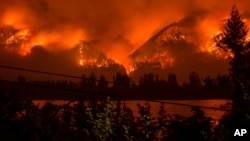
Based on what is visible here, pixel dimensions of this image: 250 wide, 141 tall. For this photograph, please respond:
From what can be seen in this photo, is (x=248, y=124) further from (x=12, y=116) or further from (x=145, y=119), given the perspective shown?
(x=12, y=116)

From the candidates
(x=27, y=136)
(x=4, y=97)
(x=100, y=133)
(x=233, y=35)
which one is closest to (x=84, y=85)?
(x=4, y=97)

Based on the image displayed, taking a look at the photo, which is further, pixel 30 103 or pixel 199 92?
pixel 199 92

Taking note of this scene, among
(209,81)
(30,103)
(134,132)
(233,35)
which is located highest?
(233,35)

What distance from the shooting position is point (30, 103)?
20.0 metres

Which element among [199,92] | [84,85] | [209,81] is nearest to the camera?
[84,85]

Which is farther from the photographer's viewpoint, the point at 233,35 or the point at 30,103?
the point at 233,35

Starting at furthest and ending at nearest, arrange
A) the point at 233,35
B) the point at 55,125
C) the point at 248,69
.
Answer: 1. the point at 233,35
2. the point at 248,69
3. the point at 55,125

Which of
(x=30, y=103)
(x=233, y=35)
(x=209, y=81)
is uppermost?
(x=233, y=35)

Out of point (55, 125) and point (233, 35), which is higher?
point (233, 35)

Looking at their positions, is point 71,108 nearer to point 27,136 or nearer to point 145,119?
point 145,119

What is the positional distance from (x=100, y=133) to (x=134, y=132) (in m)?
2.16

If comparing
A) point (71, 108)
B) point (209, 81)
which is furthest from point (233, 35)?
point (71, 108)

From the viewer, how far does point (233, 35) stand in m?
64.9

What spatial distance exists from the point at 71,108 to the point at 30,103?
1531 centimetres
